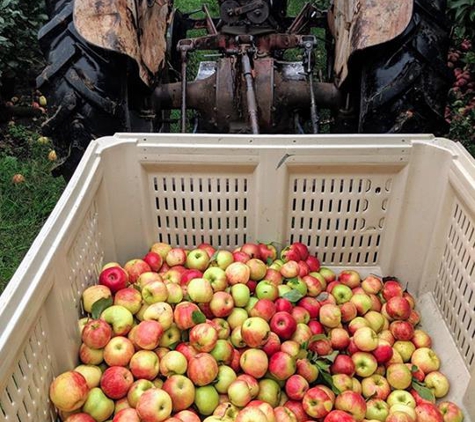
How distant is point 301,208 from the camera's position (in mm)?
2545

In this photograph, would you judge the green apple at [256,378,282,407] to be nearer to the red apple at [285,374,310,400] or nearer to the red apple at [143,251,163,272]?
the red apple at [285,374,310,400]

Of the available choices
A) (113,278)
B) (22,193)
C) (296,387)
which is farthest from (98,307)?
(22,193)

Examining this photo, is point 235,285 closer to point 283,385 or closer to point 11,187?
point 283,385

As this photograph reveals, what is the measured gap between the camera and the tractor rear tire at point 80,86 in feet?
9.00

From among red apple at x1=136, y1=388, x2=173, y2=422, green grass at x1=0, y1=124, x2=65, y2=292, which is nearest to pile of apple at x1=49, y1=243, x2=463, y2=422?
red apple at x1=136, y1=388, x2=173, y2=422

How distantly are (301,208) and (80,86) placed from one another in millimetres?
1229

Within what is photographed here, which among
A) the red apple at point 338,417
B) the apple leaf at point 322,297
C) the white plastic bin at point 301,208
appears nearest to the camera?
the red apple at point 338,417

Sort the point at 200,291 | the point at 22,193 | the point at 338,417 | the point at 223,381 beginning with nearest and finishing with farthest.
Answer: the point at 338,417 → the point at 223,381 → the point at 200,291 → the point at 22,193

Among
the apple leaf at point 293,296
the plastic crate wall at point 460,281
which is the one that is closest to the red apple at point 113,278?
the apple leaf at point 293,296


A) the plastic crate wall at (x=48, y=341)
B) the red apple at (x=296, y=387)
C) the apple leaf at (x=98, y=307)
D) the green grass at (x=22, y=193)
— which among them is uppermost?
the plastic crate wall at (x=48, y=341)

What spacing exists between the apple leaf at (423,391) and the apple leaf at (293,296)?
0.57 m

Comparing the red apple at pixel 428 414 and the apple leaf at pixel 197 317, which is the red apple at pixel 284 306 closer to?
the apple leaf at pixel 197 317

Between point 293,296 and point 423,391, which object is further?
point 293,296

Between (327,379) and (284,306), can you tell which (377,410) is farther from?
(284,306)
